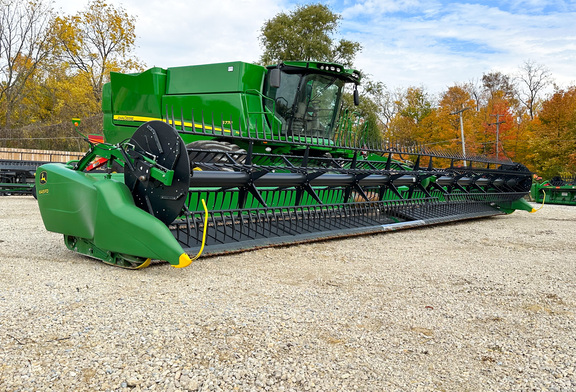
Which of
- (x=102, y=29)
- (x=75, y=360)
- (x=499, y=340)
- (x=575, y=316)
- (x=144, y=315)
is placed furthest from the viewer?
(x=102, y=29)

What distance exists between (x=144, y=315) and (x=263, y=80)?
644 centimetres

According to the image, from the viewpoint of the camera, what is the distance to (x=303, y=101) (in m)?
8.40

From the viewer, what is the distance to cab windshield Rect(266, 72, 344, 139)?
830 cm

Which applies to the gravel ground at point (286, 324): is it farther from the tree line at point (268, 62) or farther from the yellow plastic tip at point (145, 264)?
the tree line at point (268, 62)

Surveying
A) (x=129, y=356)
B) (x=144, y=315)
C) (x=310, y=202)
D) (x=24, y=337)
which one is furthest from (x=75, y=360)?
(x=310, y=202)

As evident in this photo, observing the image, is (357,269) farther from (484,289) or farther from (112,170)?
(112,170)

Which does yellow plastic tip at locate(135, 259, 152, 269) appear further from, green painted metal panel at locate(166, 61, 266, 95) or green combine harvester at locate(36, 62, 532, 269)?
green painted metal panel at locate(166, 61, 266, 95)

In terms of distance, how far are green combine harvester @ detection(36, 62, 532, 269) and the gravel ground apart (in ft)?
1.18

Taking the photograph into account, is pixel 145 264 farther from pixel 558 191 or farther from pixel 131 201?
pixel 558 191

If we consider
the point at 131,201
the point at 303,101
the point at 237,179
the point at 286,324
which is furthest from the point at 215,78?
the point at 286,324

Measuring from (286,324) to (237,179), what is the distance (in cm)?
220

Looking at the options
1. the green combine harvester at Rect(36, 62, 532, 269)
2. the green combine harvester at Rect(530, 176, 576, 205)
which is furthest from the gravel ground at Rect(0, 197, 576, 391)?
the green combine harvester at Rect(530, 176, 576, 205)

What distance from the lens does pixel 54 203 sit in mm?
4188

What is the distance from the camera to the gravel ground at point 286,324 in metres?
2.03
